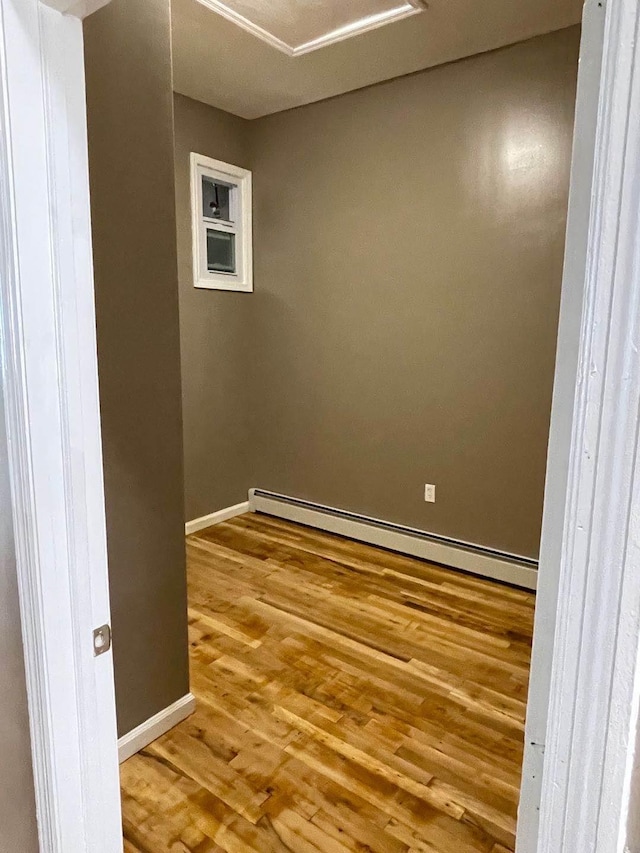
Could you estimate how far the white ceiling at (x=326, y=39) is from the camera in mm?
2465

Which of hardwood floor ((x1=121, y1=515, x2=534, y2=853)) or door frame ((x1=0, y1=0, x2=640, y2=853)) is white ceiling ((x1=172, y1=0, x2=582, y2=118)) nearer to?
door frame ((x1=0, y1=0, x2=640, y2=853))

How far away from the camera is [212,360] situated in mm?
3873

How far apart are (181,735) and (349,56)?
3107 millimetres

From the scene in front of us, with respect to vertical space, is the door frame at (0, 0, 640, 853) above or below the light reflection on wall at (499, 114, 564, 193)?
below

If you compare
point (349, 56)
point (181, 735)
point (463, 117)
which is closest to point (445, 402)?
point (463, 117)

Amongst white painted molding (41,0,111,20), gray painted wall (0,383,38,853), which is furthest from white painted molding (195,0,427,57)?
gray painted wall (0,383,38,853)

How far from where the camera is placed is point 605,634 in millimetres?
458

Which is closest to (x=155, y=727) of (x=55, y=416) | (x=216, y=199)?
(x=55, y=416)

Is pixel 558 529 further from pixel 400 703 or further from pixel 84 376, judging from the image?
pixel 400 703

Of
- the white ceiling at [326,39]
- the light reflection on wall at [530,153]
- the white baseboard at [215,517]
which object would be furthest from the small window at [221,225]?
the light reflection on wall at [530,153]

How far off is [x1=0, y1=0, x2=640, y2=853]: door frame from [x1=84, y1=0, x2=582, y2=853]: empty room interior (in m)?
0.72

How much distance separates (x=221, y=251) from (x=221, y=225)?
168mm

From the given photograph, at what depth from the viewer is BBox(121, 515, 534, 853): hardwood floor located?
1.63 metres

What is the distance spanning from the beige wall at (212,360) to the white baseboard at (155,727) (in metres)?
1.82
